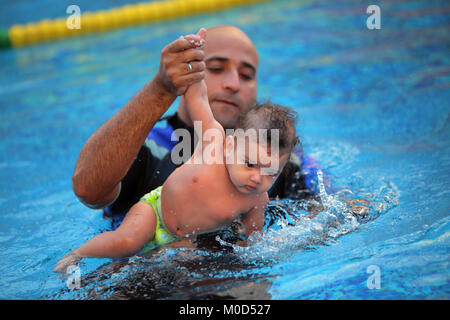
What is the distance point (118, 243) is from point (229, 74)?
1.29m

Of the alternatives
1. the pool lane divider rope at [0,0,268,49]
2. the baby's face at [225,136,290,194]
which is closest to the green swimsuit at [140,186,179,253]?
the baby's face at [225,136,290,194]

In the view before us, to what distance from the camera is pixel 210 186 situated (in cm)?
227

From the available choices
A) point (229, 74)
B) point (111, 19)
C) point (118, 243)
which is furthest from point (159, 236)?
point (111, 19)

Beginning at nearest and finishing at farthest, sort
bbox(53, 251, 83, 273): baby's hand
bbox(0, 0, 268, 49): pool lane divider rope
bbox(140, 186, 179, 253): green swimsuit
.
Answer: bbox(53, 251, 83, 273): baby's hand, bbox(140, 186, 179, 253): green swimsuit, bbox(0, 0, 268, 49): pool lane divider rope

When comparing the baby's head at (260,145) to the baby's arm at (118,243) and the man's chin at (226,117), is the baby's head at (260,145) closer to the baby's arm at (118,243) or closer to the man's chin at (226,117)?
the baby's arm at (118,243)

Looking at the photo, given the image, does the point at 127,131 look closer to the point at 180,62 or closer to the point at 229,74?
the point at 180,62

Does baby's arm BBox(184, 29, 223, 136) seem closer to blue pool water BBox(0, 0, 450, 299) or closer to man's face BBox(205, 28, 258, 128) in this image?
blue pool water BBox(0, 0, 450, 299)

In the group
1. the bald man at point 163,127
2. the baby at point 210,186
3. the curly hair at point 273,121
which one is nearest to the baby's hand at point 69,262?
the baby at point 210,186

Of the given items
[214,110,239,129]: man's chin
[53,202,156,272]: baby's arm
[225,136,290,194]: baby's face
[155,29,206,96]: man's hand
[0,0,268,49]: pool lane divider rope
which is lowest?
[53,202,156,272]: baby's arm

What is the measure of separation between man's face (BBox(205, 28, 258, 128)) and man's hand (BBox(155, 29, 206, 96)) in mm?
817

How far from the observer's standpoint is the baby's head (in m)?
2.09

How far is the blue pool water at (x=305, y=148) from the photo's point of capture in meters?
2.15

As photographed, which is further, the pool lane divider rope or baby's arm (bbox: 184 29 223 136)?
the pool lane divider rope
